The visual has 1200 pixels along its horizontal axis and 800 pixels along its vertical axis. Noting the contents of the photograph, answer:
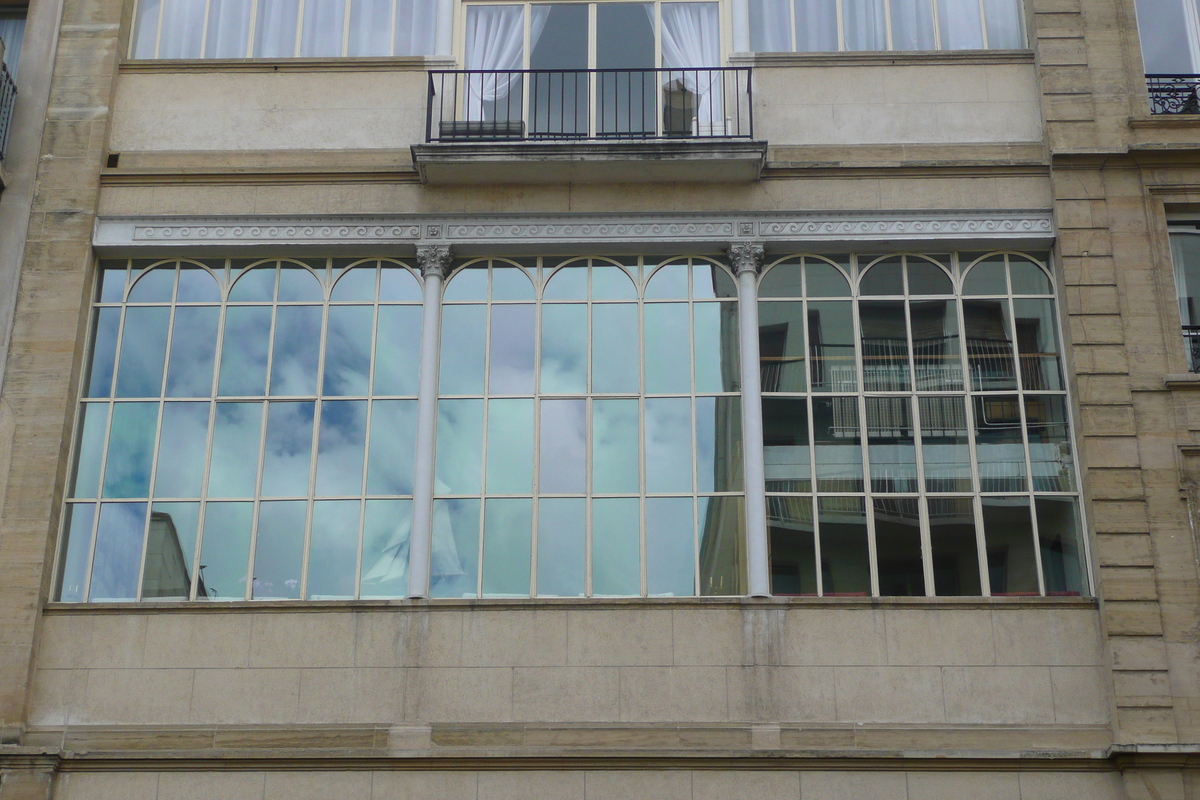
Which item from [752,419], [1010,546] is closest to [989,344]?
[1010,546]

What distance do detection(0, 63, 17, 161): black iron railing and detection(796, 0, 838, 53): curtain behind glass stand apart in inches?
386

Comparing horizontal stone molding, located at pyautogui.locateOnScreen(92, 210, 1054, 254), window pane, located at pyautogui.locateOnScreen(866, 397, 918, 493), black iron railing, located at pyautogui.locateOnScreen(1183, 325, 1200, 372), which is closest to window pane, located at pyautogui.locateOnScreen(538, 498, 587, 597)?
horizontal stone molding, located at pyautogui.locateOnScreen(92, 210, 1054, 254)

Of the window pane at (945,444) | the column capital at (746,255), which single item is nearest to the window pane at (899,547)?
the window pane at (945,444)

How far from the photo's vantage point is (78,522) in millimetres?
15414

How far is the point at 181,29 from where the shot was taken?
17672mm

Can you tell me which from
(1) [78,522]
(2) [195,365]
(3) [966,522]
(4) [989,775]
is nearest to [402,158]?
(2) [195,365]

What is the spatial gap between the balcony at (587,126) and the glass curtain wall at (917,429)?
181 centimetres

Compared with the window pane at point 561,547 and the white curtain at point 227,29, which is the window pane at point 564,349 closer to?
the window pane at point 561,547

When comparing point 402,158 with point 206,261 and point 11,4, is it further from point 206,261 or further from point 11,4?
point 11,4

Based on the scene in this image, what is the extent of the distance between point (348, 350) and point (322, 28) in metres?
Answer: 4.53

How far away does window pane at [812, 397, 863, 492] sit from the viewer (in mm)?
15352

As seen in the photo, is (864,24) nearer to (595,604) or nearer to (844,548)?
(844,548)

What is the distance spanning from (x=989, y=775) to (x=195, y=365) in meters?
9.99

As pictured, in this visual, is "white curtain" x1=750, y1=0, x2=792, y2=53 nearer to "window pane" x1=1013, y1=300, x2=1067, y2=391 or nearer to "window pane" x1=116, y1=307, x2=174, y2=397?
"window pane" x1=1013, y1=300, x2=1067, y2=391
